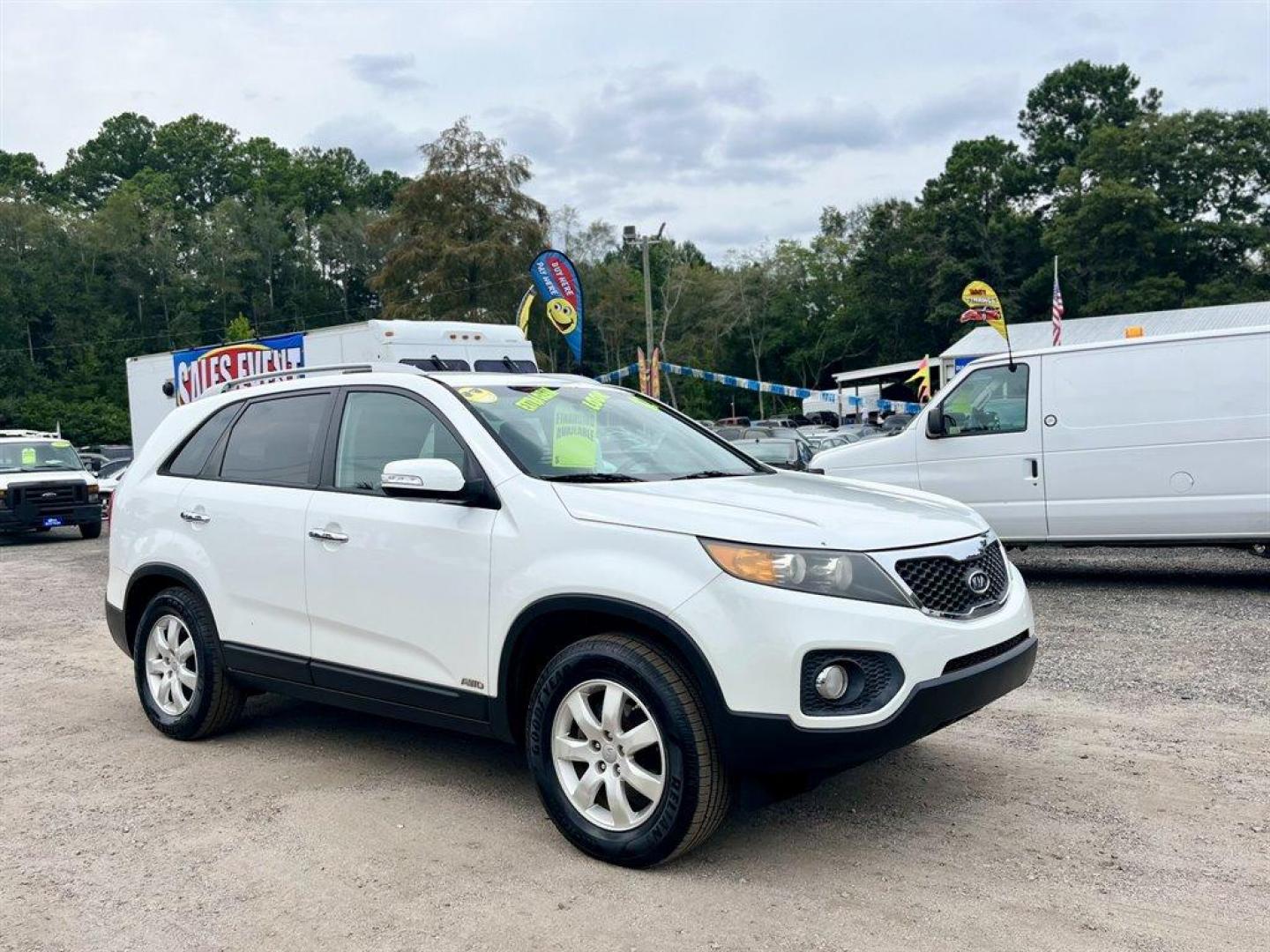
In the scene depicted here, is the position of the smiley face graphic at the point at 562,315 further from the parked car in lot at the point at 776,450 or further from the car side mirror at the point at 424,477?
the car side mirror at the point at 424,477

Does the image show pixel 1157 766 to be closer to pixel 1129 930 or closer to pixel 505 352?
pixel 1129 930

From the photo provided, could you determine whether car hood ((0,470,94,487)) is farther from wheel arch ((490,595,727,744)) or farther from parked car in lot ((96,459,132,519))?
wheel arch ((490,595,727,744))

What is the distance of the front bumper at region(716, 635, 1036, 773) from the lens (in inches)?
138

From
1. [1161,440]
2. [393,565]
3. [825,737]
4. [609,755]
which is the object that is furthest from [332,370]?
[1161,440]

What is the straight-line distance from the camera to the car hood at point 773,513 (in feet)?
12.1

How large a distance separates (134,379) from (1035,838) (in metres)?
19.1

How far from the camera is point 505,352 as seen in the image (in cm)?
1625

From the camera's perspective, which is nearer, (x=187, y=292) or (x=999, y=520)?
(x=999, y=520)

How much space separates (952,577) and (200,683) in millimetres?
3550

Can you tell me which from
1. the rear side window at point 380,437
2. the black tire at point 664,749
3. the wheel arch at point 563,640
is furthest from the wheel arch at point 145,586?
the black tire at point 664,749

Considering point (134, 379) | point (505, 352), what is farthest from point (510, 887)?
point (134, 379)

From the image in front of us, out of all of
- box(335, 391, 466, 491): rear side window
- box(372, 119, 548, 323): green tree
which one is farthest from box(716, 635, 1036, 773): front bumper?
box(372, 119, 548, 323): green tree

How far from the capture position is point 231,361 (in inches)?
676

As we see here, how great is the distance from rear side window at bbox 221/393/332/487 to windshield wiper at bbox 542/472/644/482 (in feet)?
4.43
